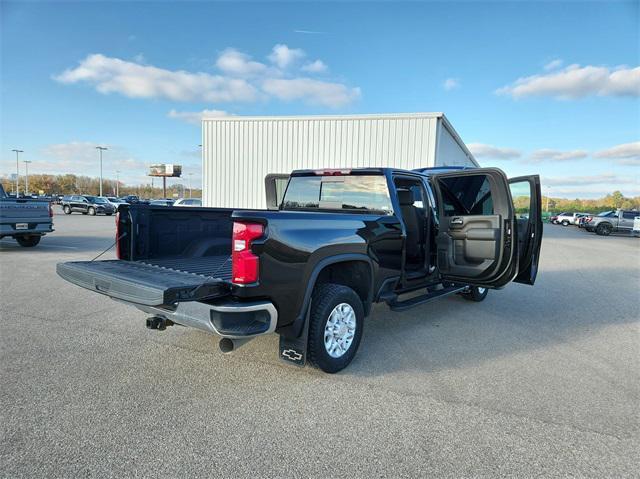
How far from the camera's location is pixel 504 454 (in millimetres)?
2631

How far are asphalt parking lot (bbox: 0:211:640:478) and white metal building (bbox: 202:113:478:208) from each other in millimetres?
11335

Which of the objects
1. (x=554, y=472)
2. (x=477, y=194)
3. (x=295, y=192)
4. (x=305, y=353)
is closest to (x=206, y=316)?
(x=305, y=353)

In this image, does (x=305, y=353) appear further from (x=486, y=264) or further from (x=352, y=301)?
(x=486, y=264)

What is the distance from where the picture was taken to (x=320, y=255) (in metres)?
3.46

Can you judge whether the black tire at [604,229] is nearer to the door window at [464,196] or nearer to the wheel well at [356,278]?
the door window at [464,196]

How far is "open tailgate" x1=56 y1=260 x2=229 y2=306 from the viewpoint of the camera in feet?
9.29

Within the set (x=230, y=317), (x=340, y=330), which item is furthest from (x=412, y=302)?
(x=230, y=317)

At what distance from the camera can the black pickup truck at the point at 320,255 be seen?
295 cm

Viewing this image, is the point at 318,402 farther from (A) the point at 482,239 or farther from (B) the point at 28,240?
(B) the point at 28,240

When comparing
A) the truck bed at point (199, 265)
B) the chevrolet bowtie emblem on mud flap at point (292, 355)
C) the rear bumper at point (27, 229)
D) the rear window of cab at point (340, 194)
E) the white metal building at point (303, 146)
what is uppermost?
the white metal building at point (303, 146)

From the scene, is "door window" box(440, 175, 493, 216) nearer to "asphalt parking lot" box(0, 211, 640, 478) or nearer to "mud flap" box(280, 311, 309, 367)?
"asphalt parking lot" box(0, 211, 640, 478)

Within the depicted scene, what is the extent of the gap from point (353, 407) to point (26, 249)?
1222cm

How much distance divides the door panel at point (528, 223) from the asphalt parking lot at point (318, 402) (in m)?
0.87

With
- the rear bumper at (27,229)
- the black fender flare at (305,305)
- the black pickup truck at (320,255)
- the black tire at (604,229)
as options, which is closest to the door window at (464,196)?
the black pickup truck at (320,255)
